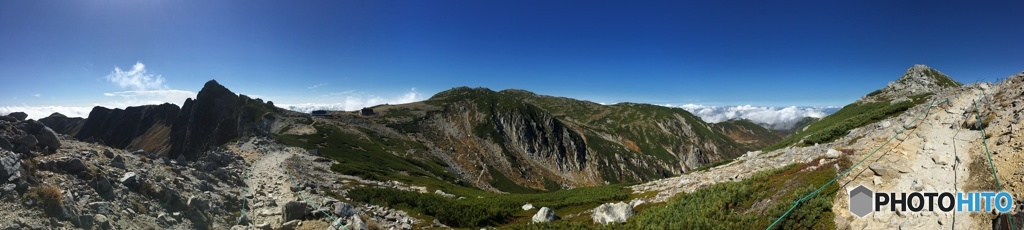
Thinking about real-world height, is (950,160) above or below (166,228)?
above

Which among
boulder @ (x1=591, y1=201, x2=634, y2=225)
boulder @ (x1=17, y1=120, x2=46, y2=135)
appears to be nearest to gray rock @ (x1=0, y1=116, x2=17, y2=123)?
boulder @ (x1=17, y1=120, x2=46, y2=135)

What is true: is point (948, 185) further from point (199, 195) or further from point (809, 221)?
point (199, 195)

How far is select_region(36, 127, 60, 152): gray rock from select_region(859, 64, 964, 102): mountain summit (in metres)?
173

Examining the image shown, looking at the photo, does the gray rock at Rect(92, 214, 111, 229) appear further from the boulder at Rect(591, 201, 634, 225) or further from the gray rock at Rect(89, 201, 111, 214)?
the boulder at Rect(591, 201, 634, 225)

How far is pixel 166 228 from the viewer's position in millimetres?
17141

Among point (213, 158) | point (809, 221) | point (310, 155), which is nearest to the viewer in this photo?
point (809, 221)

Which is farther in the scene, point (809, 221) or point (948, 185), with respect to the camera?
point (809, 221)

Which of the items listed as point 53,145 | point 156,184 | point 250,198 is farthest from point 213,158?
point 156,184

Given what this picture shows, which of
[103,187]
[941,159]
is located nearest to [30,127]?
[103,187]

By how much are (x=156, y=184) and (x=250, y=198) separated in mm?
8222

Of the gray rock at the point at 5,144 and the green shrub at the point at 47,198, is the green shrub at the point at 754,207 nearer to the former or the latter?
the green shrub at the point at 47,198

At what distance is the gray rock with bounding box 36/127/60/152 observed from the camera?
20.0 m

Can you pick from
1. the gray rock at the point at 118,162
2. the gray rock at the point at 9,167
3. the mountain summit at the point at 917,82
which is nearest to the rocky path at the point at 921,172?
the gray rock at the point at 9,167

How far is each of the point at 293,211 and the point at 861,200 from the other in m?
28.4
